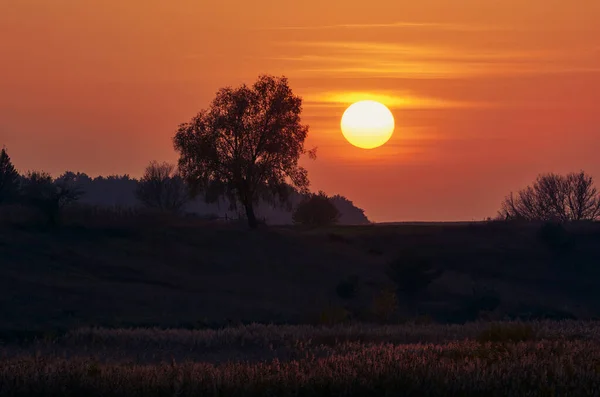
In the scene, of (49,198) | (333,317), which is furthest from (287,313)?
(49,198)

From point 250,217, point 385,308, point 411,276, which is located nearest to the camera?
point 385,308

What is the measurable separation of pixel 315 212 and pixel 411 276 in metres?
43.9

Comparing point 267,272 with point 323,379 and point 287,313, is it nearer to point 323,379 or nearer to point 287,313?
point 287,313

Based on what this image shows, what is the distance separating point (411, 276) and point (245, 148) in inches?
826

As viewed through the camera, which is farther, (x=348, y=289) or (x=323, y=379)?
(x=348, y=289)

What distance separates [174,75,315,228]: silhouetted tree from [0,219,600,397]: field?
10.8 ft

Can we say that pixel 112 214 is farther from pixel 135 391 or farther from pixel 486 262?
pixel 135 391

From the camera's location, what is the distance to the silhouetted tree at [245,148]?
79875mm

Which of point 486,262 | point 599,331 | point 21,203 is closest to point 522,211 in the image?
point 486,262

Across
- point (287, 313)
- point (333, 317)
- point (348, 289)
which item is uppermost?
point (348, 289)

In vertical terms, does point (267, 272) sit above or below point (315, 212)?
below

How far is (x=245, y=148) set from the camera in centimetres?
8088

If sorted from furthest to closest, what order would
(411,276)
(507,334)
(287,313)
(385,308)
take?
(411,276), (287,313), (385,308), (507,334)

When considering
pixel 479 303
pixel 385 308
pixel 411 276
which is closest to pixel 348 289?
pixel 411 276
